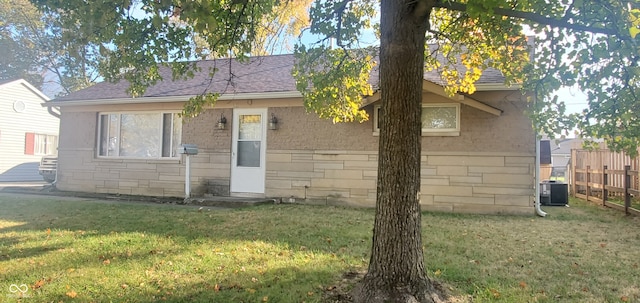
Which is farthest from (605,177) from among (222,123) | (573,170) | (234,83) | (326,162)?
(222,123)

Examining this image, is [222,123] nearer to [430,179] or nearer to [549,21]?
[430,179]

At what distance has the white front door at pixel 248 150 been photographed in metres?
10.2

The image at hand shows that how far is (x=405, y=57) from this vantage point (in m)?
3.32

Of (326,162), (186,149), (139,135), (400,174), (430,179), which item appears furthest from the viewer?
(139,135)

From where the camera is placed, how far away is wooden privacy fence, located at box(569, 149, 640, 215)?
876 cm

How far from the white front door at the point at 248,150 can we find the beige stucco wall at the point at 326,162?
190 mm

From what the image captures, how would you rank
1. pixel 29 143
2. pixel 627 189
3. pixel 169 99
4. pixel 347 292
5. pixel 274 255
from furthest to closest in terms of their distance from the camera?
1. pixel 29 143
2. pixel 169 99
3. pixel 627 189
4. pixel 274 255
5. pixel 347 292

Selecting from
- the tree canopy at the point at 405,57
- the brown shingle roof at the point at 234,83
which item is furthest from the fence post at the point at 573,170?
the tree canopy at the point at 405,57

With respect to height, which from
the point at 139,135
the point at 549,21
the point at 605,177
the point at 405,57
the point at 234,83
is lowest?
the point at 605,177

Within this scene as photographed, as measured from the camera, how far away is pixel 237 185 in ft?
34.0

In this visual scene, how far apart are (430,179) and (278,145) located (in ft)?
12.7

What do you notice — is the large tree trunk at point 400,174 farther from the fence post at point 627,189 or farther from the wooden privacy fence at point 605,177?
the fence post at point 627,189

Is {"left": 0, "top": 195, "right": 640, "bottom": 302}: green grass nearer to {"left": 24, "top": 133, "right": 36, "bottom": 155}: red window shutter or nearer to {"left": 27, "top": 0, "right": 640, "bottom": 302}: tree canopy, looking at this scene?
{"left": 27, "top": 0, "right": 640, "bottom": 302}: tree canopy

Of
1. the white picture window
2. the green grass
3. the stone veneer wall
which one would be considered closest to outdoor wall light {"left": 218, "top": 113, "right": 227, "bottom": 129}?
the white picture window
